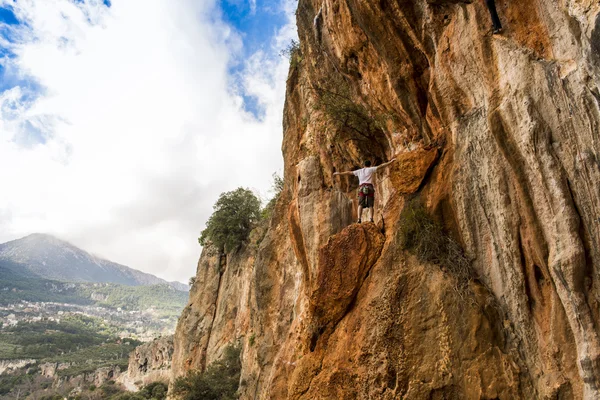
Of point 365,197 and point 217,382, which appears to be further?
point 217,382

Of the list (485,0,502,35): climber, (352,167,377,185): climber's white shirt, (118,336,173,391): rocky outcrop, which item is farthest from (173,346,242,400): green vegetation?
(118,336,173,391): rocky outcrop

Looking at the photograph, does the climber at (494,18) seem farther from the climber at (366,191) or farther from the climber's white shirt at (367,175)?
the climber's white shirt at (367,175)

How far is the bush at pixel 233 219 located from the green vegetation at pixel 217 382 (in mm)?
9360

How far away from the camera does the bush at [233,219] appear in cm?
3275

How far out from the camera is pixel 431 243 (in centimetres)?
855

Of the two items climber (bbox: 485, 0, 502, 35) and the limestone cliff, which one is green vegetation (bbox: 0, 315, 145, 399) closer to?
the limestone cliff

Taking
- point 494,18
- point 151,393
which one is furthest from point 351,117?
point 151,393

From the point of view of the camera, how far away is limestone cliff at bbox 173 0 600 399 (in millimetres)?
6070

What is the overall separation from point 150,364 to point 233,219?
54870mm

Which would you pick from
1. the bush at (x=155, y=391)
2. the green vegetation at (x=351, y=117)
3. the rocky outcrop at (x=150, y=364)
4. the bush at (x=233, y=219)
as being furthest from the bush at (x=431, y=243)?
the rocky outcrop at (x=150, y=364)

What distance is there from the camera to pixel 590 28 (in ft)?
18.4

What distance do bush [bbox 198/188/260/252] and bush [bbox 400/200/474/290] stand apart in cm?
2454

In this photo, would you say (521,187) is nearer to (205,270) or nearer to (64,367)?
(205,270)

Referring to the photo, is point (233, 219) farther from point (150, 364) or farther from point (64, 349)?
point (64, 349)
